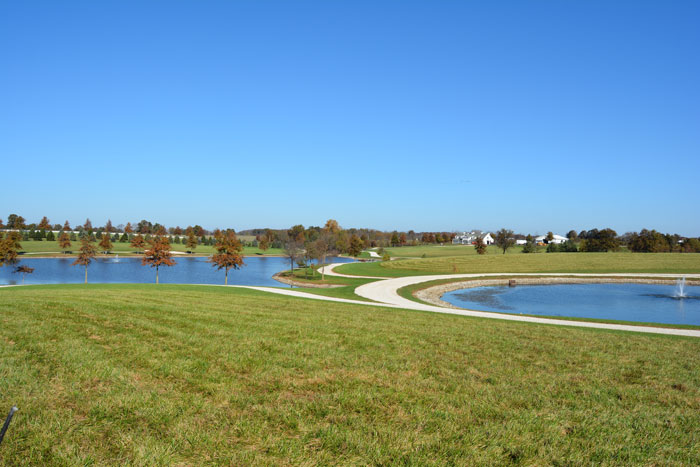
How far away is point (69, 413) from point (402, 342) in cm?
561

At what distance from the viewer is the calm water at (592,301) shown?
23781 mm

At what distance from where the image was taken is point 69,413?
156 inches

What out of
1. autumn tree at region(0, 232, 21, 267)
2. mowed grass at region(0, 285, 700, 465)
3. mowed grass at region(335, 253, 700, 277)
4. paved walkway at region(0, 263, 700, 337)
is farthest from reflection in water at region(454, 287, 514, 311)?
autumn tree at region(0, 232, 21, 267)

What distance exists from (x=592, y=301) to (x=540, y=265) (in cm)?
2305

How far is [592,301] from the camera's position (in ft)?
96.3

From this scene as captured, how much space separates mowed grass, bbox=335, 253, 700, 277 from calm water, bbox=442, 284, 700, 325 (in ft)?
30.8

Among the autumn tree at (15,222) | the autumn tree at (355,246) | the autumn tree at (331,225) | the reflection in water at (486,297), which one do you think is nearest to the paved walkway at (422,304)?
the reflection in water at (486,297)

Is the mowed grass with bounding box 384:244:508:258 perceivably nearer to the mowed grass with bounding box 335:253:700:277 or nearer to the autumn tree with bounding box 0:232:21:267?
the mowed grass with bounding box 335:253:700:277

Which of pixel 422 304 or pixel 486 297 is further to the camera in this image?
pixel 486 297

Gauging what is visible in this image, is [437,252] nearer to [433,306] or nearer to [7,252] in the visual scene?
[433,306]

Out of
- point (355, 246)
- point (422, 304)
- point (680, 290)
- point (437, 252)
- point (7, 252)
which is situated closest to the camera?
point (422, 304)

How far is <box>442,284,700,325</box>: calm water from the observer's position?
2378cm

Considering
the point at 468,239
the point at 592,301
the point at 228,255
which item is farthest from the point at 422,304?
the point at 468,239

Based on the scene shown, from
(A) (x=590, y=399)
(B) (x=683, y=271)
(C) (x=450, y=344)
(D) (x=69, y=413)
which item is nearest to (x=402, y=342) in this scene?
(C) (x=450, y=344)
